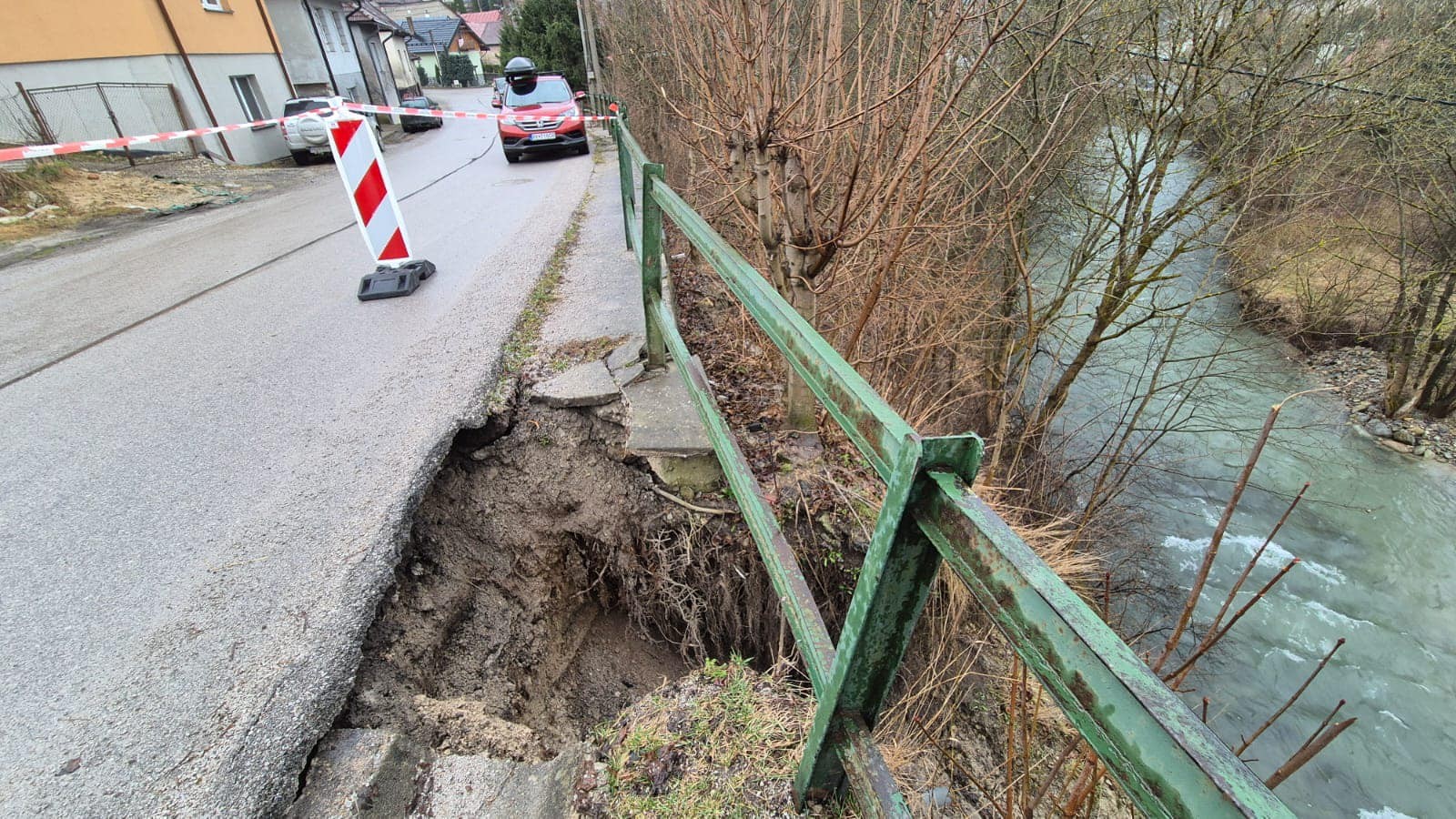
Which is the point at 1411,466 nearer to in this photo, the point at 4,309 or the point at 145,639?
the point at 145,639

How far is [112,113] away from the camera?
12867mm

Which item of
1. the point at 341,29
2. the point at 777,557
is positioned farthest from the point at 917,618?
the point at 341,29

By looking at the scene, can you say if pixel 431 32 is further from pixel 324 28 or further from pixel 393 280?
pixel 393 280

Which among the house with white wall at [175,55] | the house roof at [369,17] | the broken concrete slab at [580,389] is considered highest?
the house roof at [369,17]

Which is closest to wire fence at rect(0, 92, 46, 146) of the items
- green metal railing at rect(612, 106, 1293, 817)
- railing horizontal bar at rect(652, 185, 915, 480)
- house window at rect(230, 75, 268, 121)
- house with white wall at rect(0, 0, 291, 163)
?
house with white wall at rect(0, 0, 291, 163)

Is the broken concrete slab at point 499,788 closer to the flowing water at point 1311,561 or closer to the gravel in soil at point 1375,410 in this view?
the flowing water at point 1311,561

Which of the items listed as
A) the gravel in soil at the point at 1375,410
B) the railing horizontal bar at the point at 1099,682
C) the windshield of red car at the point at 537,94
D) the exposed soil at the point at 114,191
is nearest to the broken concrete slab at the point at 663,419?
the railing horizontal bar at the point at 1099,682

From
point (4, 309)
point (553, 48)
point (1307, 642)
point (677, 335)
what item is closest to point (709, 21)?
point (677, 335)

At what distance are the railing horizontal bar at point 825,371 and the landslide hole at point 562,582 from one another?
146 cm

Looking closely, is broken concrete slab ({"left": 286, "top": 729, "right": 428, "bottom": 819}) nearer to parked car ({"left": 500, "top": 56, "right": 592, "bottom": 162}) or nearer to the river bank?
the river bank

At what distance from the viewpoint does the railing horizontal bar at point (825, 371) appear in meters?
1.16

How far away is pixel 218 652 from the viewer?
2.20m

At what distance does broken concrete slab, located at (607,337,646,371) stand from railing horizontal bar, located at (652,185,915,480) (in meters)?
1.80

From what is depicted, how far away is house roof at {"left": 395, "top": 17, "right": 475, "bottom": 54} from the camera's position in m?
55.0
